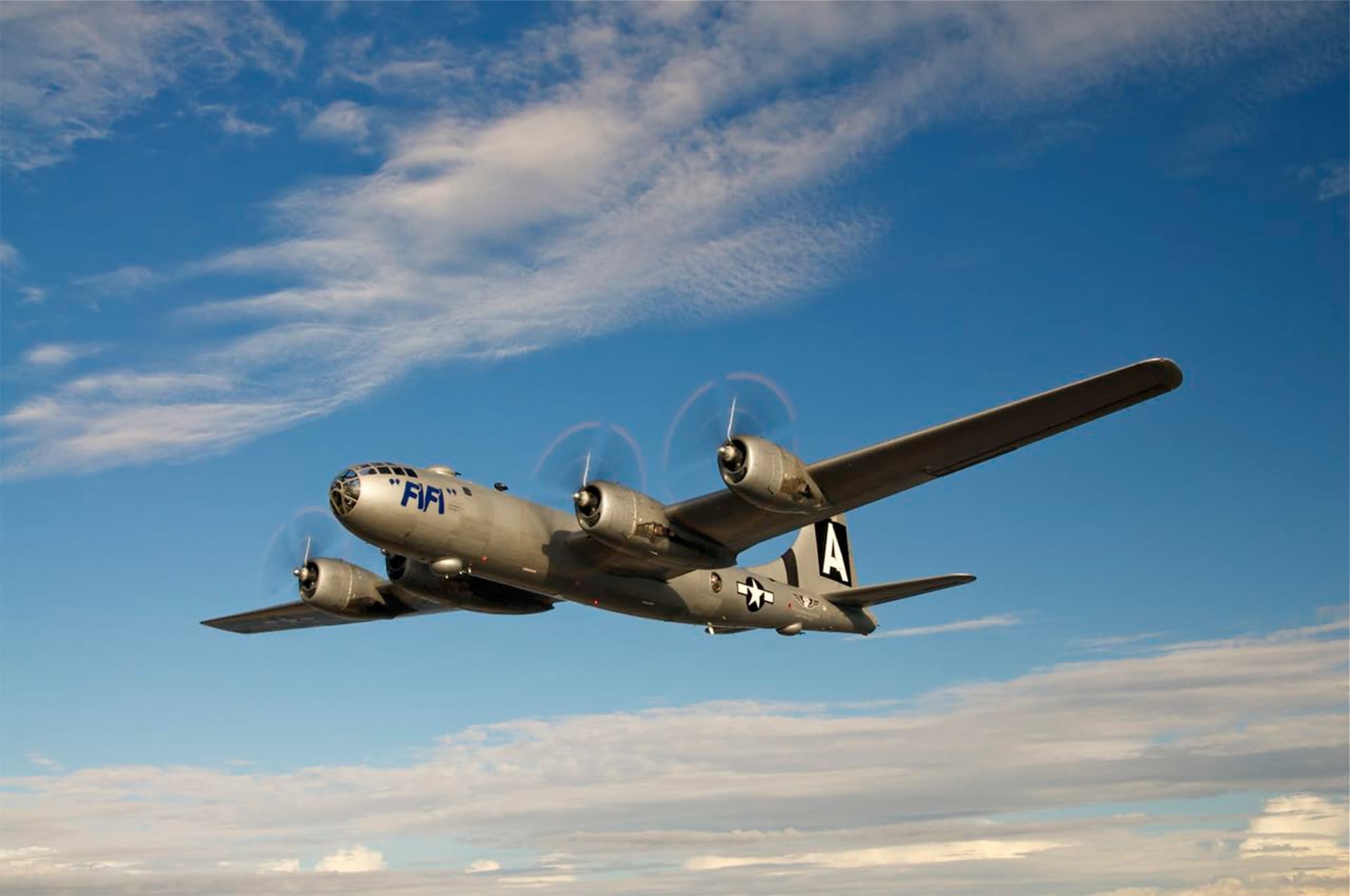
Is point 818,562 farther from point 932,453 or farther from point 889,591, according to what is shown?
point 932,453

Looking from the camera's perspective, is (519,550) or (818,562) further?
(818,562)

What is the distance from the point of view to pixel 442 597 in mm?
32031

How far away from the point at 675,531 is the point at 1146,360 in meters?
11.3

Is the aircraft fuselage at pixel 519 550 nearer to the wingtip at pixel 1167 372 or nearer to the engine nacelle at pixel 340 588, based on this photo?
the engine nacelle at pixel 340 588

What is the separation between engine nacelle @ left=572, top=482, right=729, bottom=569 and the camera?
1088 inches

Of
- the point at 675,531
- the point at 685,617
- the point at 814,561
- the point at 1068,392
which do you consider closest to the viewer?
the point at 1068,392

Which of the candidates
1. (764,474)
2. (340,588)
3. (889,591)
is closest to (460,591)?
(340,588)

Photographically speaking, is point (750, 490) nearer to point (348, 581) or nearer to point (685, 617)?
point (685, 617)

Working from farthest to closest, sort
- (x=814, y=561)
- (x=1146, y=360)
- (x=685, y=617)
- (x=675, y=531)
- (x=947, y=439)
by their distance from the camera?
(x=814, y=561) → (x=685, y=617) → (x=675, y=531) → (x=947, y=439) → (x=1146, y=360)

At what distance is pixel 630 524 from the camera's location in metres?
27.8

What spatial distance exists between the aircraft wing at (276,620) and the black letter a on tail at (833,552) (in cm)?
1594

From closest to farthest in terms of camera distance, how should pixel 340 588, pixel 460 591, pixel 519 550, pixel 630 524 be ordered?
1. pixel 630 524
2. pixel 519 550
3. pixel 460 591
4. pixel 340 588

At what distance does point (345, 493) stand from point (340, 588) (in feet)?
31.9

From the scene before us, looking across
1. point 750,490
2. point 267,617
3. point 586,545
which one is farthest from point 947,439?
point 267,617
